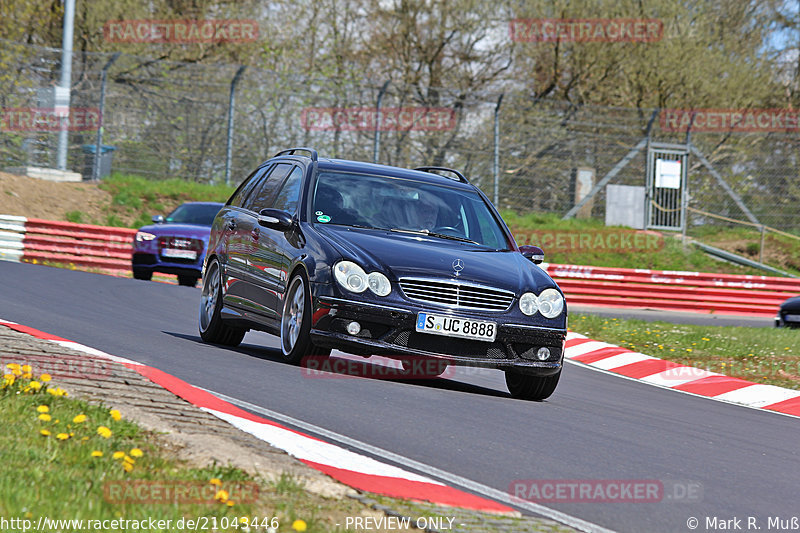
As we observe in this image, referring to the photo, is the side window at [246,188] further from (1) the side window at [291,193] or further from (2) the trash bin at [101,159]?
(2) the trash bin at [101,159]

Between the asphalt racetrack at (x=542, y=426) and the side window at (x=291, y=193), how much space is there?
4.05 ft

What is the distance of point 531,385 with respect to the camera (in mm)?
8867

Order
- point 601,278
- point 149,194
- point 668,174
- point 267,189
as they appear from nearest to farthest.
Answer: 1. point 267,189
2. point 601,278
3. point 149,194
4. point 668,174

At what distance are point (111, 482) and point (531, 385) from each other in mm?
5065

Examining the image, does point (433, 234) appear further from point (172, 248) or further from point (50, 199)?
point (50, 199)

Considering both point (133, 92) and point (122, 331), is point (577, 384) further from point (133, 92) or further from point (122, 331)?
point (133, 92)

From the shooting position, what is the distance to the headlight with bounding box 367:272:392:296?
26.7ft

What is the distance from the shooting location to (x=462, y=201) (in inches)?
389

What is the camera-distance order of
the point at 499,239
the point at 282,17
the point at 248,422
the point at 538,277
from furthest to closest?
the point at 282,17, the point at 499,239, the point at 538,277, the point at 248,422

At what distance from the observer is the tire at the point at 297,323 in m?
8.36

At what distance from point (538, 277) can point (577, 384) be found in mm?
2327

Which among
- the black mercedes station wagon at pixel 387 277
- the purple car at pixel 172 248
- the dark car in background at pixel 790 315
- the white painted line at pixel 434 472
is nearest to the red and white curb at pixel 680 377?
the black mercedes station wagon at pixel 387 277

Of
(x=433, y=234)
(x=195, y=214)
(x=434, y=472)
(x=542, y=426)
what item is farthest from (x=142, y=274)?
(x=434, y=472)

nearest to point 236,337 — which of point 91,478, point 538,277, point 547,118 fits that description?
point 538,277
